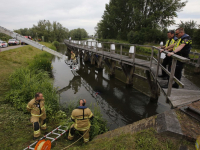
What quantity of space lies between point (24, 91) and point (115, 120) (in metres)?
4.25

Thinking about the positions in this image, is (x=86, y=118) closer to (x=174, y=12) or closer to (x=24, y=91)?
(x=24, y=91)

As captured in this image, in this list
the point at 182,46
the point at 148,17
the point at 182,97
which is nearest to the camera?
the point at 182,97

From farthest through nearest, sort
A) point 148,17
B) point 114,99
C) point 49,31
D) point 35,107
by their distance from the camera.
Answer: point 49,31, point 148,17, point 114,99, point 35,107

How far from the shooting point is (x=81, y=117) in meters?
3.50

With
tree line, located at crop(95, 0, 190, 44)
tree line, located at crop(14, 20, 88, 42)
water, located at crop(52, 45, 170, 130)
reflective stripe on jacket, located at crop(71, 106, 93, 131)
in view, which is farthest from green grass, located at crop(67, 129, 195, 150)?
tree line, located at crop(14, 20, 88, 42)

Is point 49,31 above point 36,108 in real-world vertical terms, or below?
above

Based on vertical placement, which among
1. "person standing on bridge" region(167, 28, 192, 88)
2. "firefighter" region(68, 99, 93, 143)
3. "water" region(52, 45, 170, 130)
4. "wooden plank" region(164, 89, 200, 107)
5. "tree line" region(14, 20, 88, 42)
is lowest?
"water" region(52, 45, 170, 130)

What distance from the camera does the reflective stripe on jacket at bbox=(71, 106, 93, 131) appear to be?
11.4 feet

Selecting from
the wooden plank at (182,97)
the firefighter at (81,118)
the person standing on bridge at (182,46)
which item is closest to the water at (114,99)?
the firefighter at (81,118)

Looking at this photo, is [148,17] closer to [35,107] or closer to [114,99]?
[114,99]

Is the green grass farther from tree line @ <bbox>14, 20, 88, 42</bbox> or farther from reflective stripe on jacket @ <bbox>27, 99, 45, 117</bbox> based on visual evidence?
tree line @ <bbox>14, 20, 88, 42</bbox>

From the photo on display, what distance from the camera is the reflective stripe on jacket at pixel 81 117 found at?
137 inches

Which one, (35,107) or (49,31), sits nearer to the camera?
(35,107)

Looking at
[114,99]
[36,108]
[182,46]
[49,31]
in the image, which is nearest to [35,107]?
[36,108]
